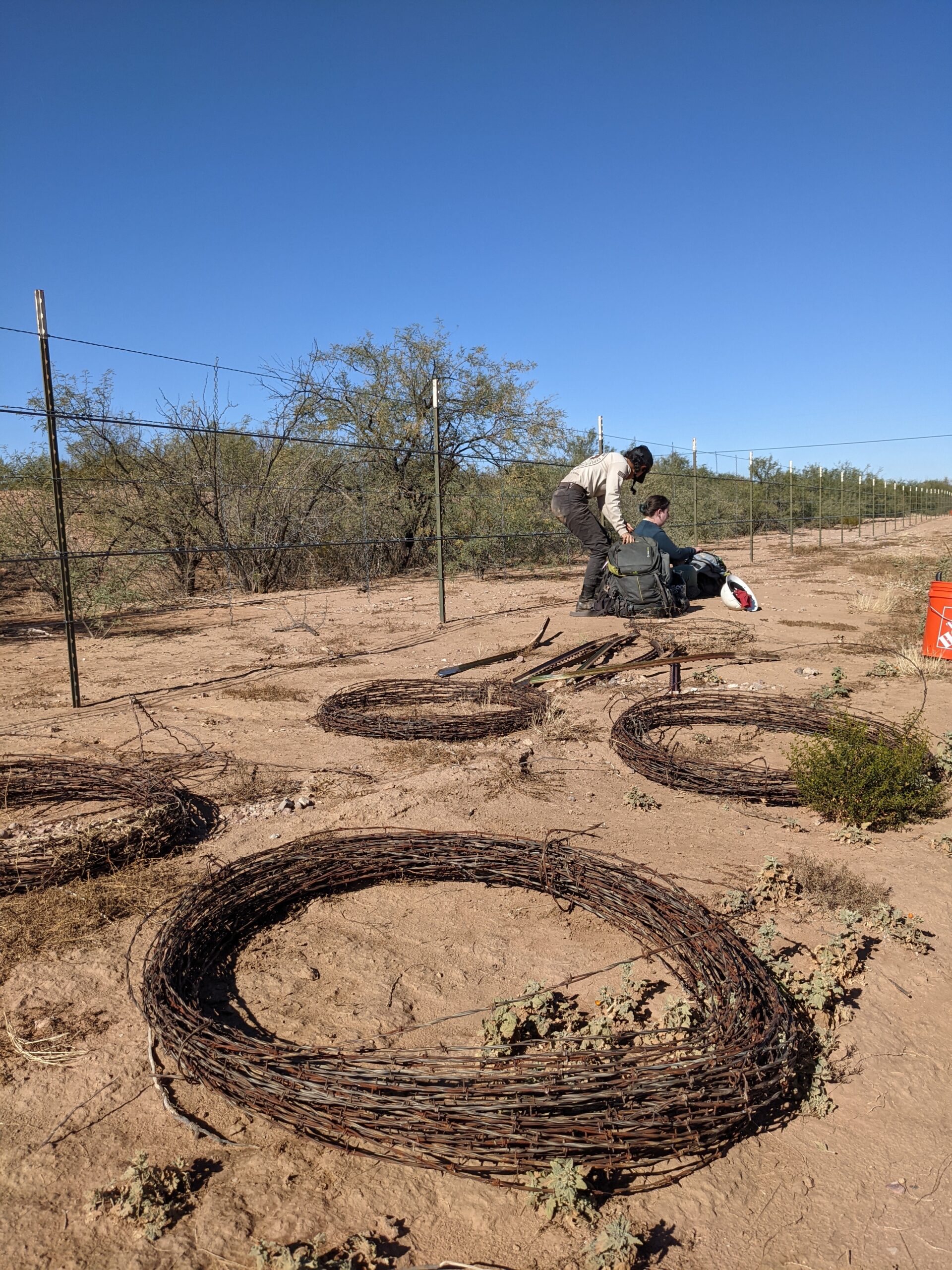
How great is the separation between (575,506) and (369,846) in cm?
635

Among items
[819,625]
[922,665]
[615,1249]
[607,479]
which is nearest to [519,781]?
[615,1249]

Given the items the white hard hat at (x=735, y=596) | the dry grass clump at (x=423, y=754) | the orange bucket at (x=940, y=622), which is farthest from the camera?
the white hard hat at (x=735, y=596)

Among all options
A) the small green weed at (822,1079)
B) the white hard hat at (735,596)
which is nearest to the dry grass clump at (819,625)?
the white hard hat at (735,596)

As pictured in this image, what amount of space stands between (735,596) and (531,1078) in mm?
8512

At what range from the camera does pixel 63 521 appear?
6.02 metres

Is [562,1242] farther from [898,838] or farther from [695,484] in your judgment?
[695,484]

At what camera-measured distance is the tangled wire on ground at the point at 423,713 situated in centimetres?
528

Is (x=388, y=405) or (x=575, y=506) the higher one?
(x=388, y=405)

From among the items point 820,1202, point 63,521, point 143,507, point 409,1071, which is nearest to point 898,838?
point 820,1202

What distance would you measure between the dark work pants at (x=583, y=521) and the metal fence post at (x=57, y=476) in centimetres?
509

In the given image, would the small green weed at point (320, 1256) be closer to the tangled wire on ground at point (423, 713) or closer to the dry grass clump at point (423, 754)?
the dry grass clump at point (423, 754)

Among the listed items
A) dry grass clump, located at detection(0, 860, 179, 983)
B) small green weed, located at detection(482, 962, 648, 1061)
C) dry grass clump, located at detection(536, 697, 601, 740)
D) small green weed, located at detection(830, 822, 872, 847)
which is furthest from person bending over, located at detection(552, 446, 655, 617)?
small green weed, located at detection(482, 962, 648, 1061)

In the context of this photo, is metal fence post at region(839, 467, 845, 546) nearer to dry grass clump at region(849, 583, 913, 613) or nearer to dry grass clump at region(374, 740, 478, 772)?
dry grass clump at region(849, 583, 913, 613)

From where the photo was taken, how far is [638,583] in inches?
357
